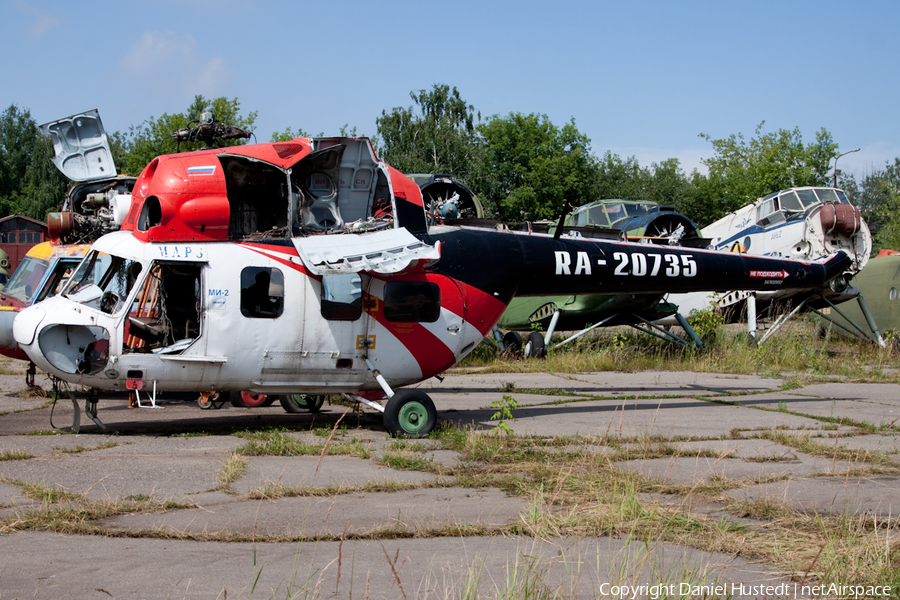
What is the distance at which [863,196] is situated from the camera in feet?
305

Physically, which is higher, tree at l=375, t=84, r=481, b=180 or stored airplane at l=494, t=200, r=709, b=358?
tree at l=375, t=84, r=481, b=180

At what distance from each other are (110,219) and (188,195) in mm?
5335

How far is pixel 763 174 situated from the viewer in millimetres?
47250

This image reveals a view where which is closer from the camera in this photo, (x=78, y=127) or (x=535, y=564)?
(x=535, y=564)

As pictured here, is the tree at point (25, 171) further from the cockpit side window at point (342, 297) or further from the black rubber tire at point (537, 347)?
the cockpit side window at point (342, 297)

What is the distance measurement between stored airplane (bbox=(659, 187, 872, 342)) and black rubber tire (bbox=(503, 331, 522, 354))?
4425mm

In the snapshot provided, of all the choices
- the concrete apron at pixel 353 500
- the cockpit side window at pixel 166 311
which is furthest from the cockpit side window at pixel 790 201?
the cockpit side window at pixel 166 311

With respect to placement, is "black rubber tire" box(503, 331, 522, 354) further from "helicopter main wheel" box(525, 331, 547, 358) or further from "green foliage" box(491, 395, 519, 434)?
"green foliage" box(491, 395, 519, 434)

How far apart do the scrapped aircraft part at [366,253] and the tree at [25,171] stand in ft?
220

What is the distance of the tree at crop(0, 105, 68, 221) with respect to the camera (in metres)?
67.8

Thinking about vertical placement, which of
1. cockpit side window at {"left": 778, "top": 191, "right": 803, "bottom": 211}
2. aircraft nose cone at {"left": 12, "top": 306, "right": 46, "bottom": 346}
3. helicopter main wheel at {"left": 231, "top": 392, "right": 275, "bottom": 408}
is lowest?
helicopter main wheel at {"left": 231, "top": 392, "right": 275, "bottom": 408}

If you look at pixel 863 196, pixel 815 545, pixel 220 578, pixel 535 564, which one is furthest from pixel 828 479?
pixel 863 196

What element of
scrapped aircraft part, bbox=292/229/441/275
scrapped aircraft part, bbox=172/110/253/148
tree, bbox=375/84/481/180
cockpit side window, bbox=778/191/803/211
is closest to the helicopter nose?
scrapped aircraft part, bbox=292/229/441/275

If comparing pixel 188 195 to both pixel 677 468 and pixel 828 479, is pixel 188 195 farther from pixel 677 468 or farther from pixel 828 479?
pixel 828 479
